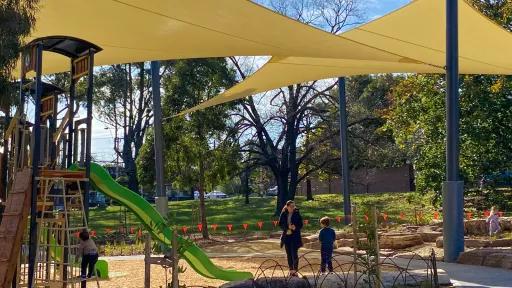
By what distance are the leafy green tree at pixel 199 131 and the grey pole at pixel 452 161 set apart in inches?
450

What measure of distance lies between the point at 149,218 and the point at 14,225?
3643 millimetres

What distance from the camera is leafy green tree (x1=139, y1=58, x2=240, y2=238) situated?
73.4ft

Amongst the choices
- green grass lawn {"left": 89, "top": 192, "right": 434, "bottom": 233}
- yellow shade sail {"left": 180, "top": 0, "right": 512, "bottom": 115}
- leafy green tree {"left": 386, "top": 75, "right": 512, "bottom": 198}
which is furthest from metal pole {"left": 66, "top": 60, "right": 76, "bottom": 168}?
green grass lawn {"left": 89, "top": 192, "right": 434, "bottom": 233}

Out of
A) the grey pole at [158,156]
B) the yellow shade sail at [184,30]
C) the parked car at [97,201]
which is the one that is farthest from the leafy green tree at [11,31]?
the parked car at [97,201]

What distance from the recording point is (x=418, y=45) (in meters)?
14.3

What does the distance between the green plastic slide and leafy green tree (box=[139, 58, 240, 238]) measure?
439 inches

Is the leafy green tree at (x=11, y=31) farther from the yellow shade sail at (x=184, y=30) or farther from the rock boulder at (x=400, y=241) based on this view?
the rock boulder at (x=400, y=241)

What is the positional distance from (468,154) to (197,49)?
13.9 m

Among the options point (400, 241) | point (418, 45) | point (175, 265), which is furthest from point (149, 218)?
point (418, 45)

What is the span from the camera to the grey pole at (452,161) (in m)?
12.0

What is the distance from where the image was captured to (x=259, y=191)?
6234cm

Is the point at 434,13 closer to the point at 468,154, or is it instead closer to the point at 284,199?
the point at 468,154

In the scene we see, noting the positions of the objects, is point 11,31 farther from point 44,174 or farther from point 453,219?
point 453,219

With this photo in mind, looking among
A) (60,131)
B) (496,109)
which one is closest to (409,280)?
(60,131)
